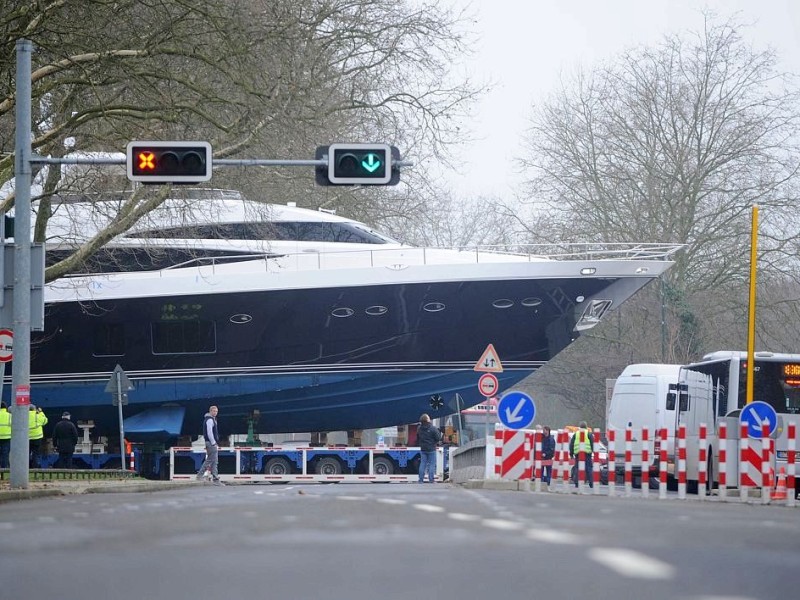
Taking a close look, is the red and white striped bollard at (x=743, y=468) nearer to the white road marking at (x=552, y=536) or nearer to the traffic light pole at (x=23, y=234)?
the traffic light pole at (x=23, y=234)

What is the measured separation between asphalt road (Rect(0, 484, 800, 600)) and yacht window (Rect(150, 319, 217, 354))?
835 inches

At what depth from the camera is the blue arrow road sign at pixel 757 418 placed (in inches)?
892

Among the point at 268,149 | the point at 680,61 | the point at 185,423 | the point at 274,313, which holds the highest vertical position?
the point at 680,61

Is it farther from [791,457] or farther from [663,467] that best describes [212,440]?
[791,457]

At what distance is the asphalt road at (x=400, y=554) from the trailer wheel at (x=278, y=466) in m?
20.0

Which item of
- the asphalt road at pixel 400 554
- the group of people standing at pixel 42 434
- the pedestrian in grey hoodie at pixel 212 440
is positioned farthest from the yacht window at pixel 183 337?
the asphalt road at pixel 400 554

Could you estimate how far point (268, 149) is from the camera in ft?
85.9

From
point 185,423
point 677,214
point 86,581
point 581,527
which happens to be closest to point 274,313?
point 185,423

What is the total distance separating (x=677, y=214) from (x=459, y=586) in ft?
139

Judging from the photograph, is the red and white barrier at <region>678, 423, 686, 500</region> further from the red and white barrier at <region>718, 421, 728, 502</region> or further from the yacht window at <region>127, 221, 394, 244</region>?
the yacht window at <region>127, 221, 394, 244</region>

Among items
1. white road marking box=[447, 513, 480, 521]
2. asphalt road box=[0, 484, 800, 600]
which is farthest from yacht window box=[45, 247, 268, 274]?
white road marking box=[447, 513, 480, 521]

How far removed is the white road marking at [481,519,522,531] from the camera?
1187 cm

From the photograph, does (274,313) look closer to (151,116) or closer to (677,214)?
(151,116)

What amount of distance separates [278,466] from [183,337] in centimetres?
387
